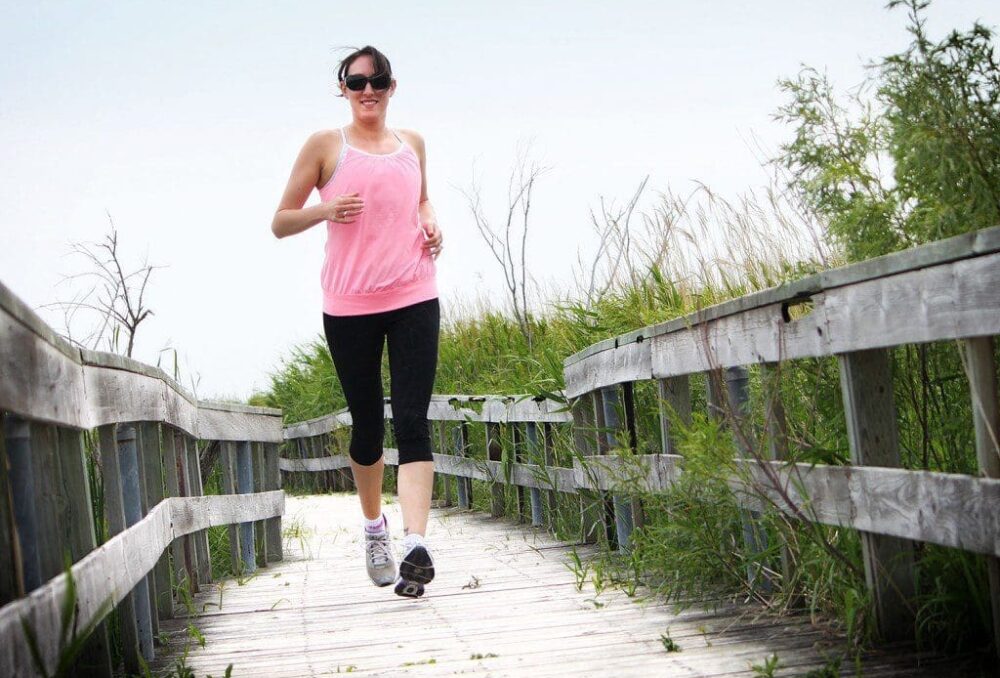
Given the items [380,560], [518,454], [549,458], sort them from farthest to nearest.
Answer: [518,454]
[549,458]
[380,560]

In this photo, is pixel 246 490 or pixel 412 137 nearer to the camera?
pixel 412 137

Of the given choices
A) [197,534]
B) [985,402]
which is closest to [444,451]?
[197,534]

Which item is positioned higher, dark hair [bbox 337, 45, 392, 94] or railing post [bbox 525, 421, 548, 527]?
dark hair [bbox 337, 45, 392, 94]

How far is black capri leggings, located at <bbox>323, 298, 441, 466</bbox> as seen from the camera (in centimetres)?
537

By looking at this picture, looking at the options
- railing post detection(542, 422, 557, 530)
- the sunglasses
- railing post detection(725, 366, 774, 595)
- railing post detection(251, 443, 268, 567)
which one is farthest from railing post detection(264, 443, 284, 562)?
railing post detection(725, 366, 774, 595)

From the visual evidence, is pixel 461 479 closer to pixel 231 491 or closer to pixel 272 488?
pixel 272 488

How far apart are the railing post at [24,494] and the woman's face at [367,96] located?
2.90m

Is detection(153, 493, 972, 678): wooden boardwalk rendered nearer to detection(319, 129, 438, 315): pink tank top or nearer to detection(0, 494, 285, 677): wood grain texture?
detection(0, 494, 285, 677): wood grain texture

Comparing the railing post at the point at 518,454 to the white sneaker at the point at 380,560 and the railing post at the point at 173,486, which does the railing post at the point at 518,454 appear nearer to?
the white sneaker at the point at 380,560

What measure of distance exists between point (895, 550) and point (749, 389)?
1426 millimetres

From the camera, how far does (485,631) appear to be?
14.8 ft

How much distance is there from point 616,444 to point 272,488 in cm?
321

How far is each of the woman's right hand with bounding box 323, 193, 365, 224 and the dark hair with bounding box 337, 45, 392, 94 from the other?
668mm

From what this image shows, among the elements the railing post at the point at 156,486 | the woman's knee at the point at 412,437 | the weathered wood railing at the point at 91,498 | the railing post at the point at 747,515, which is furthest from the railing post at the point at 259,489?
the railing post at the point at 747,515
